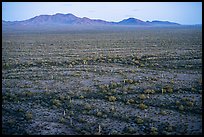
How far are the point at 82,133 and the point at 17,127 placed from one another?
271cm

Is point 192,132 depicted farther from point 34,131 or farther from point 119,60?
point 119,60

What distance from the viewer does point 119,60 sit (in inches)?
1066

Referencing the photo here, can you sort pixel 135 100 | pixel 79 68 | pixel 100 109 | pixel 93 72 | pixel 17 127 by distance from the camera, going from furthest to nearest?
pixel 79 68 → pixel 93 72 → pixel 135 100 → pixel 100 109 → pixel 17 127

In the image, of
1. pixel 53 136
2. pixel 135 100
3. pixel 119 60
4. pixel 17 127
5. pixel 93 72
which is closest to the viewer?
pixel 53 136

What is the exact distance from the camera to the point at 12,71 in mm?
22422

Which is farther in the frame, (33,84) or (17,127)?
(33,84)

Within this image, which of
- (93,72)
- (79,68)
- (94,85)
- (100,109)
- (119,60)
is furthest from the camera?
(119,60)

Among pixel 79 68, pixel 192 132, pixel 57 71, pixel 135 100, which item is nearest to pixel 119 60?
pixel 79 68

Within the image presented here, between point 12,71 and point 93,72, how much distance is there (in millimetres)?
6505

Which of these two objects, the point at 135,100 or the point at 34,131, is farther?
the point at 135,100

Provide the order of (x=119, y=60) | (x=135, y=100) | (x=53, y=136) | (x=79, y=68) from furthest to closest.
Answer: (x=119, y=60) < (x=79, y=68) < (x=135, y=100) < (x=53, y=136)

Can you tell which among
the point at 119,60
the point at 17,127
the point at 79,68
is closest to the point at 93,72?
the point at 79,68

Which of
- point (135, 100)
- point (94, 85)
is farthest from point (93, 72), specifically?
point (135, 100)

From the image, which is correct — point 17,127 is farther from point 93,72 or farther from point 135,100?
point 93,72
